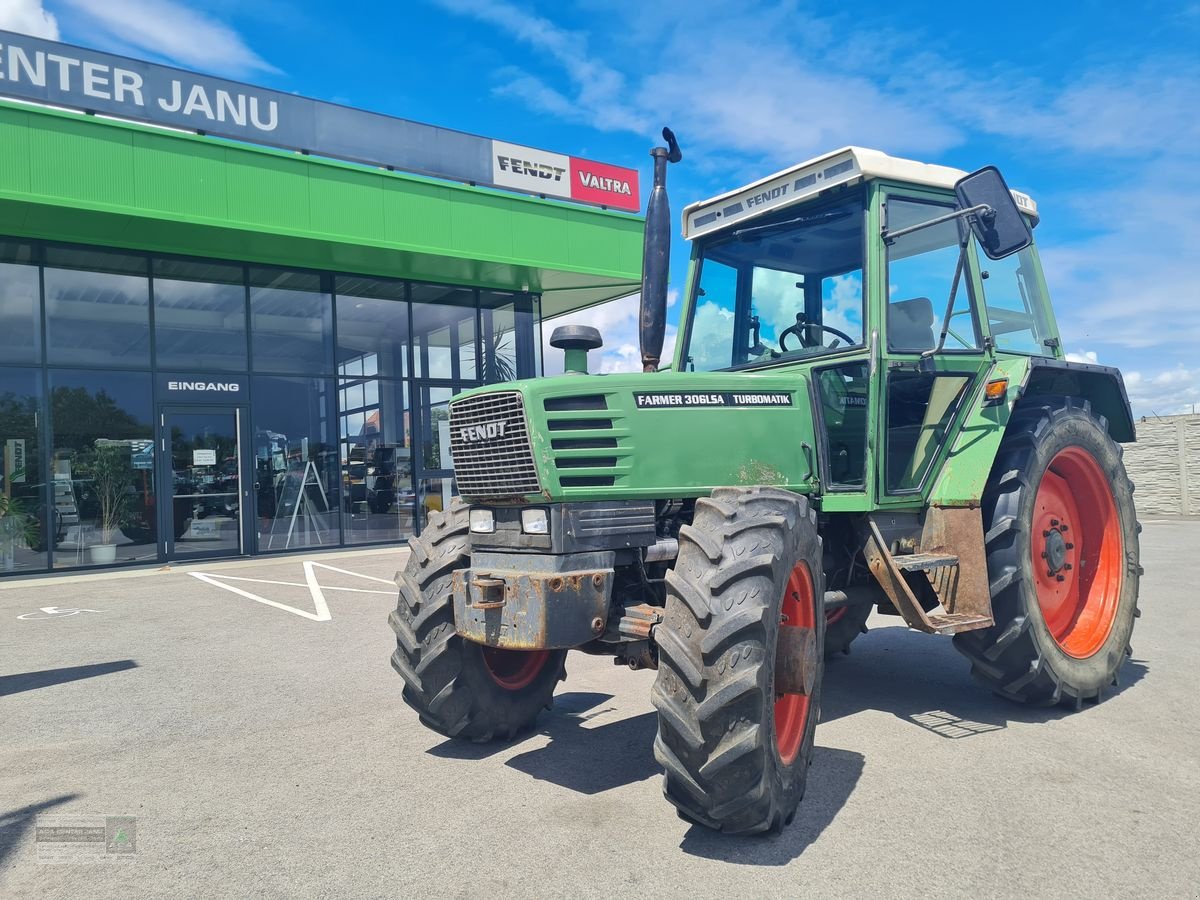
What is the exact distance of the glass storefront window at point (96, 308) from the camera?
12.8 meters

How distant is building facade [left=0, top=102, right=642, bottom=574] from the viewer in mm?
12156

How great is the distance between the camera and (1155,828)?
342 cm

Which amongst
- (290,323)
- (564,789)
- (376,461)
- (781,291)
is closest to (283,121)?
(290,323)

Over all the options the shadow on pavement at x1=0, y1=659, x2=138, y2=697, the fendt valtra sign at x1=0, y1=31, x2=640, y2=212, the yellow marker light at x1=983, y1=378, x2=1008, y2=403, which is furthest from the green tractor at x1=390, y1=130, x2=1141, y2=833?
the fendt valtra sign at x1=0, y1=31, x2=640, y2=212

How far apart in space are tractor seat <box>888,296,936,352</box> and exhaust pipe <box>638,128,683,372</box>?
1363mm

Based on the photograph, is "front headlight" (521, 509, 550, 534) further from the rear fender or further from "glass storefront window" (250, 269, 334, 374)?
"glass storefront window" (250, 269, 334, 374)

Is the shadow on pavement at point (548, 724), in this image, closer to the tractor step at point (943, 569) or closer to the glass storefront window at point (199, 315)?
the tractor step at point (943, 569)

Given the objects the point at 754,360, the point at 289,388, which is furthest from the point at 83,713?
the point at 289,388

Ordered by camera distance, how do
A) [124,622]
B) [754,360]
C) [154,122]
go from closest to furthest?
[754,360] < [124,622] < [154,122]

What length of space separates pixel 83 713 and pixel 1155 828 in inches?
225

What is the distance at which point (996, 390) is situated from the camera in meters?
5.07

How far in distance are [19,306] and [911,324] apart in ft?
41.3

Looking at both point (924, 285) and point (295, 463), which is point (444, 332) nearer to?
point (295, 463)

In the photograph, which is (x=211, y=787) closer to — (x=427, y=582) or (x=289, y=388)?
(x=427, y=582)
